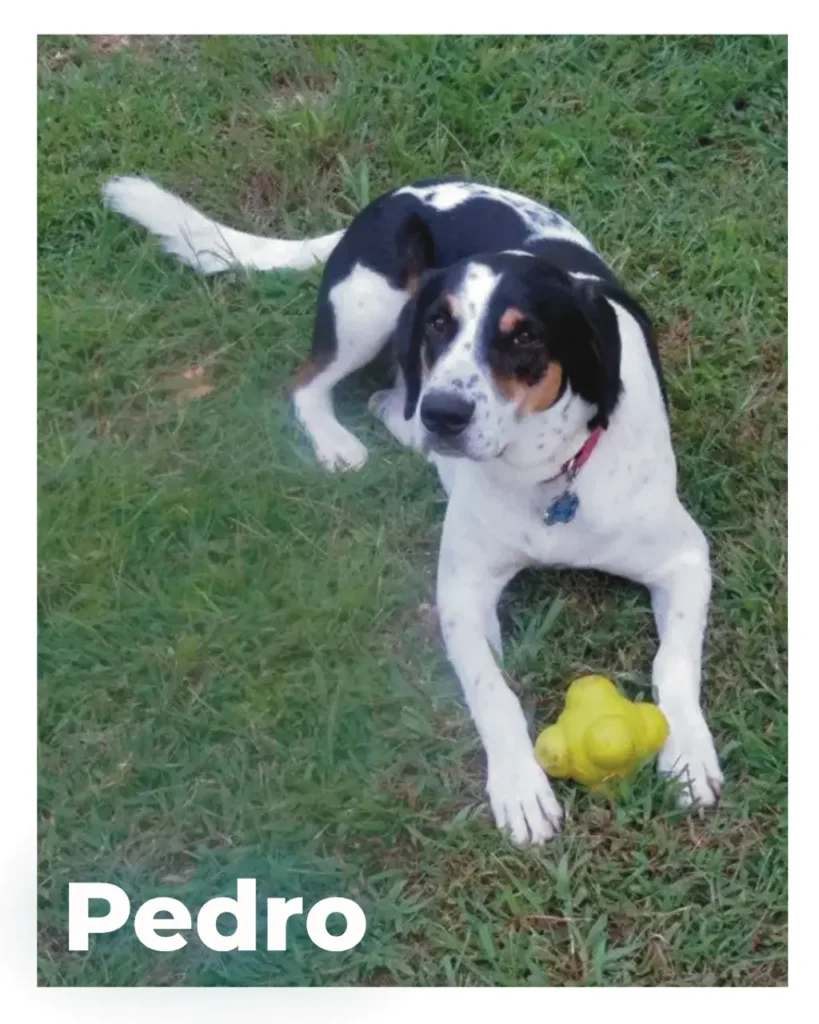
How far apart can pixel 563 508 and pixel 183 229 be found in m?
1.21

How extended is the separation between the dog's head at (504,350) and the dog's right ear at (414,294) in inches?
0.6

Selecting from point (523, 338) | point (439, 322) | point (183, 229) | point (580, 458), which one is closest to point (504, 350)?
point (523, 338)

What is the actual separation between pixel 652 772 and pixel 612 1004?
419 millimetres

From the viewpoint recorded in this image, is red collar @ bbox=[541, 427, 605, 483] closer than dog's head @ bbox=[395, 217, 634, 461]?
No

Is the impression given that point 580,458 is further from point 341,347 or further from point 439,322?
point 341,347

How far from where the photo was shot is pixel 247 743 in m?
2.91

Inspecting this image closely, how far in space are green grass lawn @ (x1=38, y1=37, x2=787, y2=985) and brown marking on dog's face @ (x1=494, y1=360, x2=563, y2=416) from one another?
1.76 feet

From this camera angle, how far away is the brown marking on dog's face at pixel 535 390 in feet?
8.41

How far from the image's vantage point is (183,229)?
3.46 meters

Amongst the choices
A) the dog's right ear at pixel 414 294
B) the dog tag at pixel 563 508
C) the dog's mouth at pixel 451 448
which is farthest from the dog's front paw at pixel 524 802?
the dog's right ear at pixel 414 294

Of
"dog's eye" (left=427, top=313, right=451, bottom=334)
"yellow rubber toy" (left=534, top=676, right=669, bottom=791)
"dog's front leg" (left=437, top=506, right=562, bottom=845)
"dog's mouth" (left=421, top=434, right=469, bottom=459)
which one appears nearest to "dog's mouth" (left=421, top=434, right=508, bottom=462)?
"dog's mouth" (left=421, top=434, right=469, bottom=459)

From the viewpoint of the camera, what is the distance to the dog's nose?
2521 mm

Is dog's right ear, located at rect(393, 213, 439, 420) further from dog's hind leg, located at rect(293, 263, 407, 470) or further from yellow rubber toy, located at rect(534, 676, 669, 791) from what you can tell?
yellow rubber toy, located at rect(534, 676, 669, 791)
